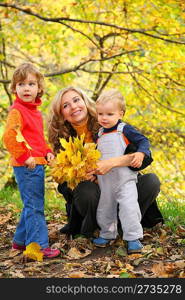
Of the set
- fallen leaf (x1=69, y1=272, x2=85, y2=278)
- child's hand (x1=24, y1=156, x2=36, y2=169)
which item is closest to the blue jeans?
child's hand (x1=24, y1=156, x2=36, y2=169)

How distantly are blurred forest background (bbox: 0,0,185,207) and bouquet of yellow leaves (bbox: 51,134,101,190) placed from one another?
107 inches

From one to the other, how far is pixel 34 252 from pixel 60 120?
122cm

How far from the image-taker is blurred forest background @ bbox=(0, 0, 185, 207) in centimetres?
620

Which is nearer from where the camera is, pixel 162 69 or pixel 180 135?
pixel 162 69

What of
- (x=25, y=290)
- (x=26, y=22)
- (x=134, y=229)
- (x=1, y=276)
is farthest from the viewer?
(x=26, y=22)

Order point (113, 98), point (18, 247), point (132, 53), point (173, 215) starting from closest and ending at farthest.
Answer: point (113, 98) → point (18, 247) → point (173, 215) → point (132, 53)

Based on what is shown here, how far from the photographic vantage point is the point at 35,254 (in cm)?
354

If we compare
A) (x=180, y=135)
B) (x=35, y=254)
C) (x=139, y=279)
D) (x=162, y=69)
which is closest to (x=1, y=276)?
(x=35, y=254)

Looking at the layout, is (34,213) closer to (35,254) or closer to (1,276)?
(35,254)

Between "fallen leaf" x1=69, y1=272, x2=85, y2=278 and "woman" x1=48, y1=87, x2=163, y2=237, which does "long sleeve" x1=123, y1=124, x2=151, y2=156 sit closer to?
"woman" x1=48, y1=87, x2=163, y2=237

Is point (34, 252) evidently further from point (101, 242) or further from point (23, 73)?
point (23, 73)

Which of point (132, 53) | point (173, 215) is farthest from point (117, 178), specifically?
point (132, 53)

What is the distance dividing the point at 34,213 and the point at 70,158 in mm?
638

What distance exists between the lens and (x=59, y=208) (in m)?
5.34
